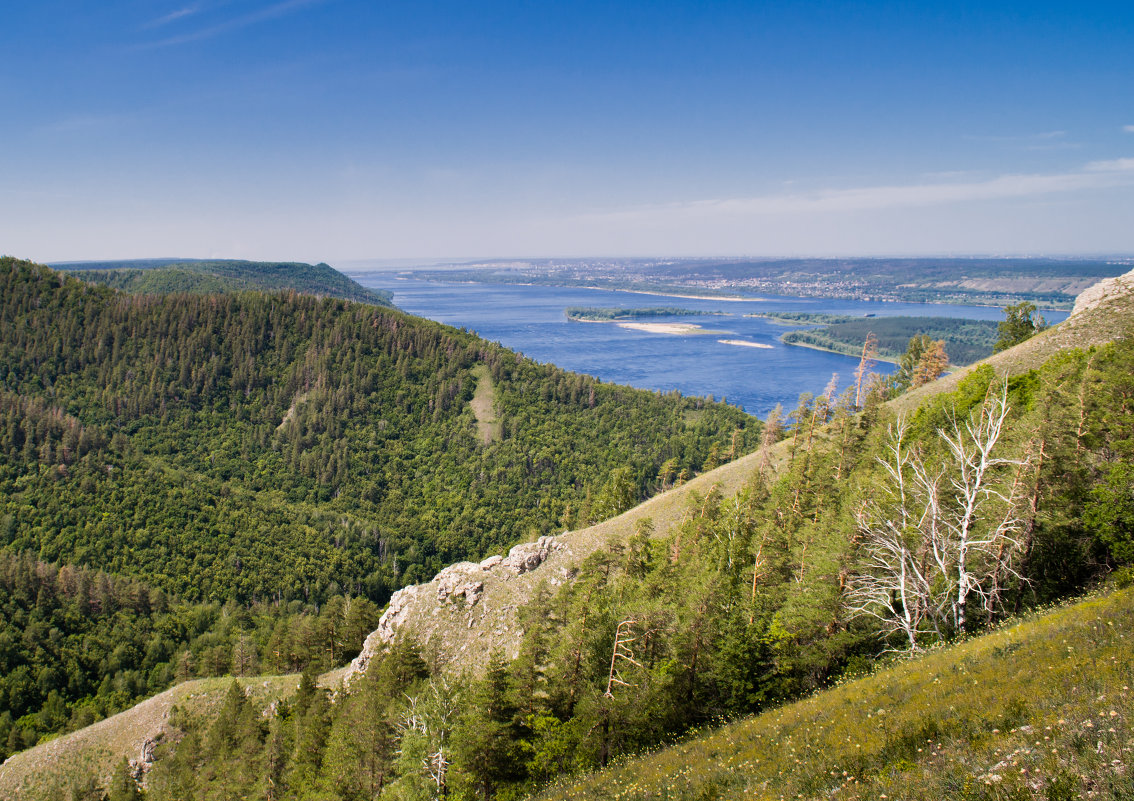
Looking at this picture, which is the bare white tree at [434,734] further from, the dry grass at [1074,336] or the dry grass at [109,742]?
the dry grass at [1074,336]

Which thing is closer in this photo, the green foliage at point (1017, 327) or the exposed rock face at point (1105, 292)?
the exposed rock face at point (1105, 292)

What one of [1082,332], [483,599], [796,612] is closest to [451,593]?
[483,599]

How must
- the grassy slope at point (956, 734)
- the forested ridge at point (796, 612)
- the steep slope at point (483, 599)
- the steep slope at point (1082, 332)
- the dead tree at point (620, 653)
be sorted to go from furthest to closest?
1. the steep slope at point (1082, 332)
2. the steep slope at point (483, 599)
3. the dead tree at point (620, 653)
4. the forested ridge at point (796, 612)
5. the grassy slope at point (956, 734)

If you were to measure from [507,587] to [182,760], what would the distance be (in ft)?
96.2

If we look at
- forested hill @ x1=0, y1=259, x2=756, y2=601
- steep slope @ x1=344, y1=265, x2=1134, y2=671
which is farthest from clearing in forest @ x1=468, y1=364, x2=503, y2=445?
steep slope @ x1=344, y1=265, x2=1134, y2=671

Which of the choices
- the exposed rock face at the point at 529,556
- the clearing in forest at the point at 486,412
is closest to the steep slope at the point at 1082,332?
the exposed rock face at the point at 529,556

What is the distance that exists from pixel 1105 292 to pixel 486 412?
153383 mm

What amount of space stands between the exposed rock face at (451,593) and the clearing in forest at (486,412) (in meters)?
122

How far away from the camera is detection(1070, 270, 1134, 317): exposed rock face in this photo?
2213 inches

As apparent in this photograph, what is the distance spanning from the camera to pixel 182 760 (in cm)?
4659

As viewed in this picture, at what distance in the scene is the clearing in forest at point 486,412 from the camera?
580 feet

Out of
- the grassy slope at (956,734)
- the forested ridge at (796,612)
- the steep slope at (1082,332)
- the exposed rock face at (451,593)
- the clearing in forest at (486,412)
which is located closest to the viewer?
the grassy slope at (956,734)

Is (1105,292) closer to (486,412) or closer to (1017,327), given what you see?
(1017,327)

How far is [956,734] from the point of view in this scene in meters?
13.1
